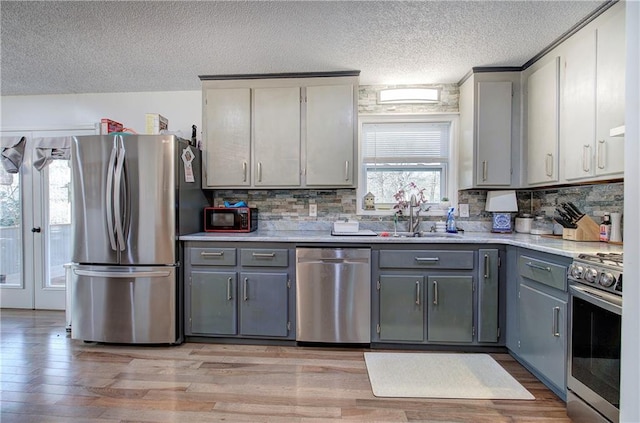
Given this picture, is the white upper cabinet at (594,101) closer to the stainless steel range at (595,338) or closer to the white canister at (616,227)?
the white canister at (616,227)

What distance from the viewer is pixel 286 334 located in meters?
2.66

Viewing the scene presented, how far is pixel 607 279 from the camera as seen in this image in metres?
1.49

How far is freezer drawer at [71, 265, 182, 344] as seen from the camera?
262 centimetres

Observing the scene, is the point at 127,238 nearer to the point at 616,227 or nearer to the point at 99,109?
the point at 99,109

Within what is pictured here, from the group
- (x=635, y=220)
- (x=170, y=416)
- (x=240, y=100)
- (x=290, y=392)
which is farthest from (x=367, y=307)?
(x=240, y=100)

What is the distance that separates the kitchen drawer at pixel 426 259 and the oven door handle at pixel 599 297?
2.65 feet

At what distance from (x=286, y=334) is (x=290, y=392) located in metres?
0.65

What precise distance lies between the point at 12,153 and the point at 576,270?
17.7 ft

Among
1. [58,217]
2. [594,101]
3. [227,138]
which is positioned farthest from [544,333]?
[58,217]

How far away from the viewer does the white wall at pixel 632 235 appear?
0.79 metres

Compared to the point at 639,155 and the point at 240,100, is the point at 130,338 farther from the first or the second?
the point at 639,155

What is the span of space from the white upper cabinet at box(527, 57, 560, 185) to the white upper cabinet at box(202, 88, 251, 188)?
2.57 m

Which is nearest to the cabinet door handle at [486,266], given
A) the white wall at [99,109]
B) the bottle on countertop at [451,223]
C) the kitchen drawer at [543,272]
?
the kitchen drawer at [543,272]

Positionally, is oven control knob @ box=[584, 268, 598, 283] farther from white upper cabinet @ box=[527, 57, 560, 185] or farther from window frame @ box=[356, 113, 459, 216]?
window frame @ box=[356, 113, 459, 216]
